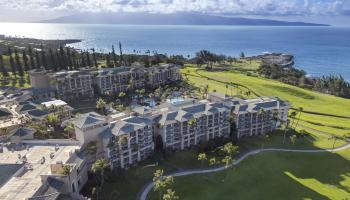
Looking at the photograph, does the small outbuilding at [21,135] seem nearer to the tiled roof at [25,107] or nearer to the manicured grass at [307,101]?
the tiled roof at [25,107]

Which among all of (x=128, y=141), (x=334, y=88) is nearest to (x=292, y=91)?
(x=334, y=88)

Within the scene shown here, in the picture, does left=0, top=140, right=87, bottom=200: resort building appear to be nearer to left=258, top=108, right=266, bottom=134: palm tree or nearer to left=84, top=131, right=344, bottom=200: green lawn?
left=84, top=131, right=344, bottom=200: green lawn

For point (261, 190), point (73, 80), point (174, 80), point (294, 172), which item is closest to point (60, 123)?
point (73, 80)

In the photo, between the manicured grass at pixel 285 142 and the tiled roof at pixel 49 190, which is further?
the manicured grass at pixel 285 142

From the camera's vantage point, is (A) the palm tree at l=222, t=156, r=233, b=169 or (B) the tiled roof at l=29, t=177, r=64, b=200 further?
(A) the palm tree at l=222, t=156, r=233, b=169

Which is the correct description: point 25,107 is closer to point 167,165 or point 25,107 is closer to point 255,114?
point 167,165

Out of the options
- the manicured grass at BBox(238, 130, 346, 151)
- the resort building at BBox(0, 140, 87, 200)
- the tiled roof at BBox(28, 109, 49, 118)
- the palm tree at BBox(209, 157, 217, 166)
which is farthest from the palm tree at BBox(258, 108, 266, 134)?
the tiled roof at BBox(28, 109, 49, 118)

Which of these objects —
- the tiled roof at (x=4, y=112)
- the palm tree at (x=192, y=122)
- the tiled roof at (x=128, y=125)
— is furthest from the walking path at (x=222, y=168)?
the tiled roof at (x=4, y=112)
